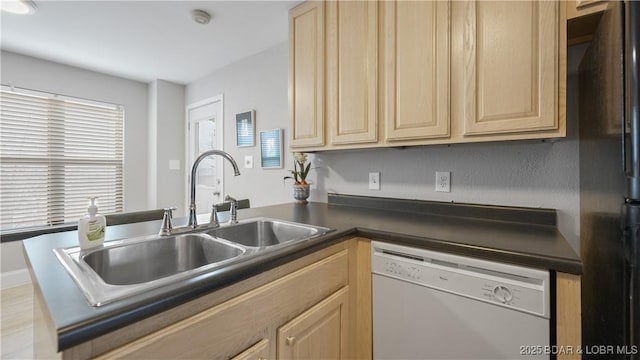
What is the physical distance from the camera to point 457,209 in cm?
156

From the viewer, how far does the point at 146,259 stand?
108cm

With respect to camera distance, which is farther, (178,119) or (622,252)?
(178,119)

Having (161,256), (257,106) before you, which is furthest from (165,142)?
(161,256)

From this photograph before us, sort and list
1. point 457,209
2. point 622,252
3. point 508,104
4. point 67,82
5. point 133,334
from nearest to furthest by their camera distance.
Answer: point 133,334, point 622,252, point 508,104, point 457,209, point 67,82

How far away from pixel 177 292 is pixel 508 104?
1395 millimetres

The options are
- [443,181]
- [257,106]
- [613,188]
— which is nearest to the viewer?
[613,188]

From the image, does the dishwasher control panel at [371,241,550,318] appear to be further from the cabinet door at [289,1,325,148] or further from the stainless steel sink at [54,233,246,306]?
the cabinet door at [289,1,325,148]

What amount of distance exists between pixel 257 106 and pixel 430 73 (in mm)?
1851

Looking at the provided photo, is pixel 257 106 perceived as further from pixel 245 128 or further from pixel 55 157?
pixel 55 157

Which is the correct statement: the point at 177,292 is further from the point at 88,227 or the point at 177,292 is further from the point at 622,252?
the point at 622,252

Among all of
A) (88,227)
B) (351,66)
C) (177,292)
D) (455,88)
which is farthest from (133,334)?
(351,66)

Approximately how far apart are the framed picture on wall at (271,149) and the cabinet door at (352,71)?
0.89 meters

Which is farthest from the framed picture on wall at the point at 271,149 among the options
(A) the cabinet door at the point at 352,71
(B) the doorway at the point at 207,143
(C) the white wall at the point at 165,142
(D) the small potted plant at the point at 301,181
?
(C) the white wall at the point at 165,142

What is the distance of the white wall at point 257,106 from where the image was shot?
99.9 inches
